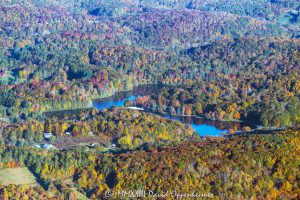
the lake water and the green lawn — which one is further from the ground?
the green lawn

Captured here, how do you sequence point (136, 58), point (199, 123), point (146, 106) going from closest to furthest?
point (199, 123)
point (146, 106)
point (136, 58)

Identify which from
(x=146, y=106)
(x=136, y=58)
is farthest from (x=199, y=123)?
(x=136, y=58)

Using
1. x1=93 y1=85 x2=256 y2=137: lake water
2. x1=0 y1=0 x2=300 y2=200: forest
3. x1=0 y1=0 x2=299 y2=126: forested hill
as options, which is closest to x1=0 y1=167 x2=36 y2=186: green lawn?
x1=0 y1=0 x2=300 y2=200: forest

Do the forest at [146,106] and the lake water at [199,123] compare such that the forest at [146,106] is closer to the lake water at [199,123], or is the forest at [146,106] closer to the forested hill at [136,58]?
the forested hill at [136,58]

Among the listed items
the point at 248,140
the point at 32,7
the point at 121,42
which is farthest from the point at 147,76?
the point at 32,7

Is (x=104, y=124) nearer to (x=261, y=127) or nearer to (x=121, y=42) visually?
(x=261, y=127)

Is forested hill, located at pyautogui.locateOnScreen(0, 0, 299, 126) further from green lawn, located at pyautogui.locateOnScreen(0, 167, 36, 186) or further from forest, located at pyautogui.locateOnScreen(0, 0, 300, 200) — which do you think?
green lawn, located at pyautogui.locateOnScreen(0, 167, 36, 186)

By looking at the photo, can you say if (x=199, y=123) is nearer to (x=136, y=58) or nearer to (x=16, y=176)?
(x=16, y=176)

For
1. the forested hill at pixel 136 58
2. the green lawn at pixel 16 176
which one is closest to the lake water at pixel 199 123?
the forested hill at pixel 136 58

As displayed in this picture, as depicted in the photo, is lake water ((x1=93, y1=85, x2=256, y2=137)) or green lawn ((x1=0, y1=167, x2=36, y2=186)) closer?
green lawn ((x1=0, y1=167, x2=36, y2=186))
